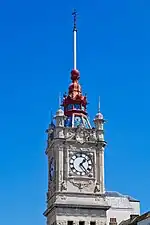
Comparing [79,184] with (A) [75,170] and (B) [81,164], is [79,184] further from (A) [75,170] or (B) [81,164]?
(B) [81,164]

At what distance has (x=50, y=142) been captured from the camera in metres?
88.6

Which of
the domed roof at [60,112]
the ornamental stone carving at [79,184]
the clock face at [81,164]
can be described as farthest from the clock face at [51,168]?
the domed roof at [60,112]

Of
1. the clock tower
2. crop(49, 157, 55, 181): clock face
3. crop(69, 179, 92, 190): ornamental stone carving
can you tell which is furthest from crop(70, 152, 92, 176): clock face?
crop(49, 157, 55, 181): clock face

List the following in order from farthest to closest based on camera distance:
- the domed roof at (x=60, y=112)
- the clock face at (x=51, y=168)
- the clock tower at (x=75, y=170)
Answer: the domed roof at (x=60, y=112)
the clock face at (x=51, y=168)
the clock tower at (x=75, y=170)

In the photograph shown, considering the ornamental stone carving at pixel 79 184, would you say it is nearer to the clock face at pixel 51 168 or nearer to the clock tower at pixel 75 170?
the clock tower at pixel 75 170

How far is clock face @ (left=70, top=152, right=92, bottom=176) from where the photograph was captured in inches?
3364

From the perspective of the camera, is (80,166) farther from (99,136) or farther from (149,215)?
(149,215)

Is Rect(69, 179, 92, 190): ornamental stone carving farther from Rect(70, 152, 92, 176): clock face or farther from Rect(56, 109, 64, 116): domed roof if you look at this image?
Rect(56, 109, 64, 116): domed roof

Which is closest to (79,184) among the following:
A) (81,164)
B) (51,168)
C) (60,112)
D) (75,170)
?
(75,170)

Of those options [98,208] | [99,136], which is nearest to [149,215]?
[98,208]

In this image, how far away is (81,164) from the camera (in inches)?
3374

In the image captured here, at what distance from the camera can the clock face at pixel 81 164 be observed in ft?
280

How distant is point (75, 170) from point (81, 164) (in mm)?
991

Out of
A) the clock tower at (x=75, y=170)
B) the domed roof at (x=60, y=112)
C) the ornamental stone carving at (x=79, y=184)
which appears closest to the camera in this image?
the clock tower at (x=75, y=170)
